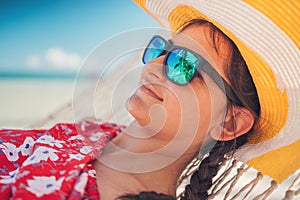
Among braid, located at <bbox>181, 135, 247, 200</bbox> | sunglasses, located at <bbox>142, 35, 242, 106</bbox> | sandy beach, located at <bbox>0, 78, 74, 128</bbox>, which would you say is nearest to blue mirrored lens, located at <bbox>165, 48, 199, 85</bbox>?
sunglasses, located at <bbox>142, 35, 242, 106</bbox>

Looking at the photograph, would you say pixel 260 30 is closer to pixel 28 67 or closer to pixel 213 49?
pixel 213 49

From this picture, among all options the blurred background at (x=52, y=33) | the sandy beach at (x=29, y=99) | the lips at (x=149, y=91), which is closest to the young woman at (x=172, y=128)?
the lips at (x=149, y=91)

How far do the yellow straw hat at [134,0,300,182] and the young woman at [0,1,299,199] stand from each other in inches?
0.4

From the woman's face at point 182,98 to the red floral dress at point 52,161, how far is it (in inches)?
6.9

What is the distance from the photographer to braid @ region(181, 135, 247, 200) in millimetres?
1352

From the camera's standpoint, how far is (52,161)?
113 cm

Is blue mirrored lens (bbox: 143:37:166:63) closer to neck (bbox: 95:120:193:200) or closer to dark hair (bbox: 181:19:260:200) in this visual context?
dark hair (bbox: 181:19:260:200)

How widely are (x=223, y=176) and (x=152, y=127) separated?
0.32 meters

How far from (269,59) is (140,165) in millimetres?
442

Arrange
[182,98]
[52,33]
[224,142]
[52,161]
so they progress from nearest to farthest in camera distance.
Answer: [52,161], [182,98], [224,142], [52,33]

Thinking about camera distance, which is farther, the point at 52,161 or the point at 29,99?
the point at 29,99

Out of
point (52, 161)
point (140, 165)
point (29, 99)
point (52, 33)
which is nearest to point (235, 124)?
point (140, 165)

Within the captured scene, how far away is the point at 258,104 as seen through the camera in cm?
126

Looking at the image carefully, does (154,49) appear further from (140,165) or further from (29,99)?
(29,99)
